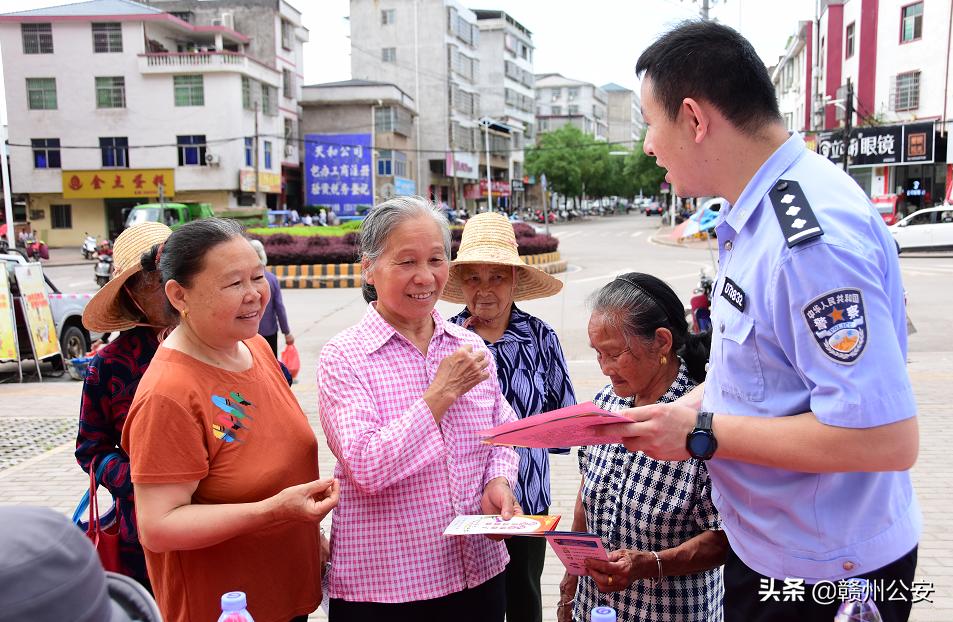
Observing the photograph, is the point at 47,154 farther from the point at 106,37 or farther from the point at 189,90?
the point at 189,90

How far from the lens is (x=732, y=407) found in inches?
63.2

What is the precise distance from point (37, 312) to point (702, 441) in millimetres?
9263

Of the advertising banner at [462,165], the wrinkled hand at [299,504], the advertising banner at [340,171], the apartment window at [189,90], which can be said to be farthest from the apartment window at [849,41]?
the wrinkled hand at [299,504]

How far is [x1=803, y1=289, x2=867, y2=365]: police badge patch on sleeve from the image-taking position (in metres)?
1.35

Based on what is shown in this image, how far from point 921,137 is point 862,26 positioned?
7721 mm

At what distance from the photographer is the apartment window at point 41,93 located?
3497 cm

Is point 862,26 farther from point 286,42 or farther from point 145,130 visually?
point 145,130

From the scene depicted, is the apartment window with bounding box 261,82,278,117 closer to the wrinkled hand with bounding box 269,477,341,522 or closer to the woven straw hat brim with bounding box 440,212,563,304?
the woven straw hat brim with bounding box 440,212,563,304

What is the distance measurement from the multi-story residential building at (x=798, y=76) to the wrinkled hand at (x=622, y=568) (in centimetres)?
3720

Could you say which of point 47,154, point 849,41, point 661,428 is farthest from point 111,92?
point 661,428

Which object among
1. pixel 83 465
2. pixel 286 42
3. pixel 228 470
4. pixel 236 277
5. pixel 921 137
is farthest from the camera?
pixel 286 42

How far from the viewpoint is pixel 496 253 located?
319 centimetres

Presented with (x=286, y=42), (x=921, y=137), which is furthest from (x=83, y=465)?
(x=286, y=42)

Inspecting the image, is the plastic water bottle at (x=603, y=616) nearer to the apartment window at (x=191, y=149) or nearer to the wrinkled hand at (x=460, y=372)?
the wrinkled hand at (x=460, y=372)
